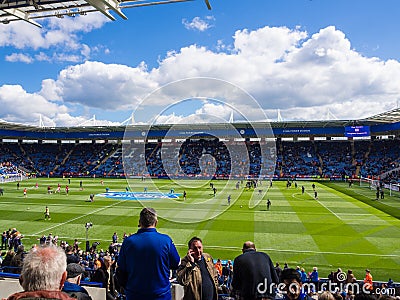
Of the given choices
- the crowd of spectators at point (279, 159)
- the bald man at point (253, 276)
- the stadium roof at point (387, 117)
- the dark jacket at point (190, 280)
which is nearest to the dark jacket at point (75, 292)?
the dark jacket at point (190, 280)

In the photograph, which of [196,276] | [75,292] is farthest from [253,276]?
[75,292]

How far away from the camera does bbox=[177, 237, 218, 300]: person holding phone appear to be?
485 centimetres

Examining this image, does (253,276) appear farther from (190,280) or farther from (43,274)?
(43,274)

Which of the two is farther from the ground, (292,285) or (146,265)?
(146,265)

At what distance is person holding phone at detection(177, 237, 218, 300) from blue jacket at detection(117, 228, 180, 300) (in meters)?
0.31

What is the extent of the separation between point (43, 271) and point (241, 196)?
158ft

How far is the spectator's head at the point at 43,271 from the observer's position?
116 inches

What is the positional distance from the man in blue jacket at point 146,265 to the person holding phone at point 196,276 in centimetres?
27

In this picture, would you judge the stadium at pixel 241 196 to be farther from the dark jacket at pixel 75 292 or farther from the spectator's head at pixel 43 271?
the spectator's head at pixel 43 271

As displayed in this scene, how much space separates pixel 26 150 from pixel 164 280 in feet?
348

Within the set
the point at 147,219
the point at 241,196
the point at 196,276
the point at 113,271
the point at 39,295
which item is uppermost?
the point at 147,219

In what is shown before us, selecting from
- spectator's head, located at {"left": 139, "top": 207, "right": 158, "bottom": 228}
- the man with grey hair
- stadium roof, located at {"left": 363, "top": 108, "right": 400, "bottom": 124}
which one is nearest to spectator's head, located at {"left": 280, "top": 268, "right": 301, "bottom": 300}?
spectator's head, located at {"left": 139, "top": 207, "right": 158, "bottom": 228}

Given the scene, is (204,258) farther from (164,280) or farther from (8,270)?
(8,270)

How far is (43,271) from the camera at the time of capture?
9.74 ft
